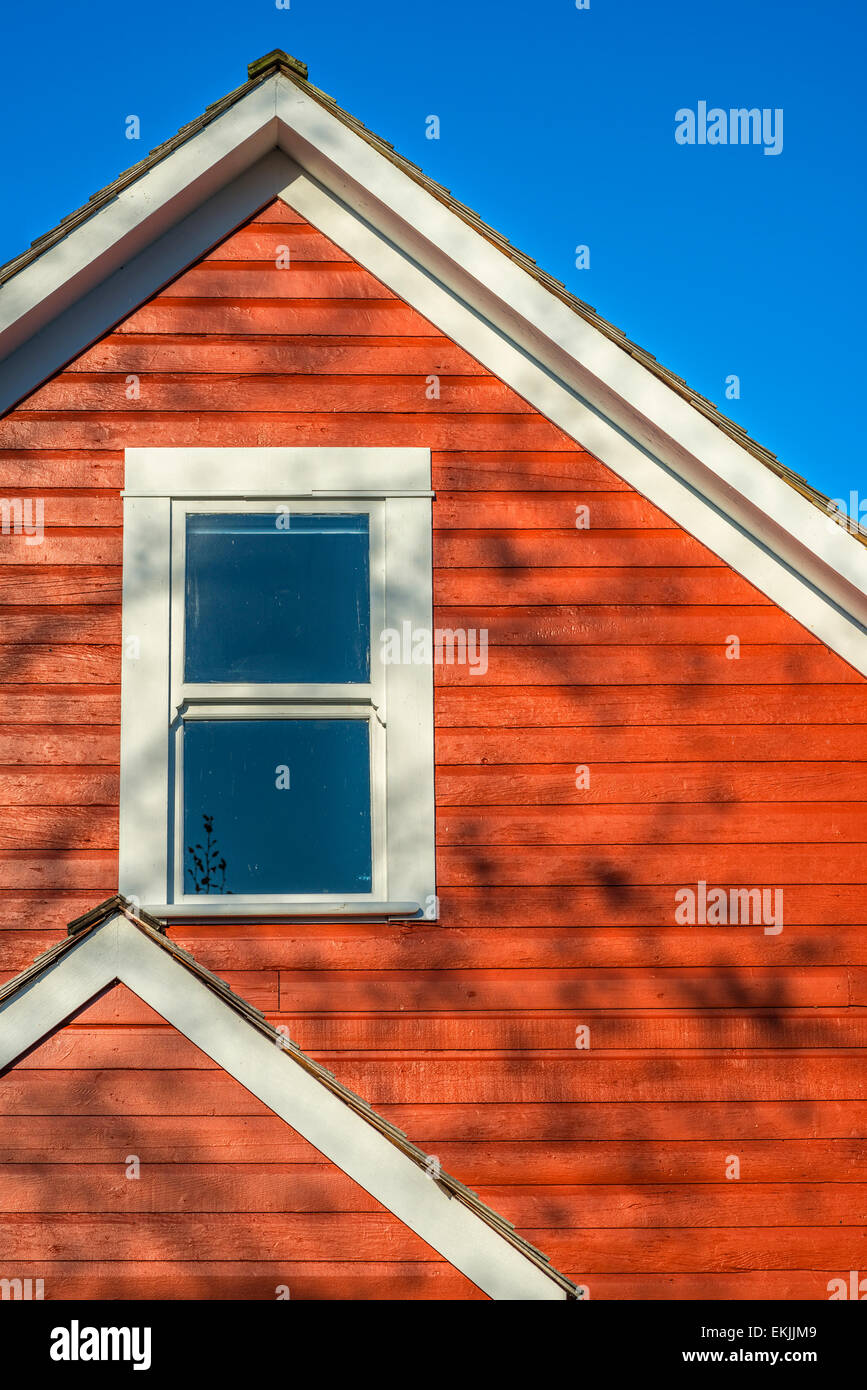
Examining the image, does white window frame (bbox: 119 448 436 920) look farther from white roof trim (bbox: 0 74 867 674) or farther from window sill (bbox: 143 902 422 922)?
white roof trim (bbox: 0 74 867 674)

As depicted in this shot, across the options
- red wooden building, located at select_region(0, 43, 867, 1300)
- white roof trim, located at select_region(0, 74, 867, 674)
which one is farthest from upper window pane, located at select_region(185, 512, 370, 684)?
white roof trim, located at select_region(0, 74, 867, 674)

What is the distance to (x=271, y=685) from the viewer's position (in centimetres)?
551

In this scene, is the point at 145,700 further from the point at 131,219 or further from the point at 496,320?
the point at 496,320

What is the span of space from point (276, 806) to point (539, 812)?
3.66 ft

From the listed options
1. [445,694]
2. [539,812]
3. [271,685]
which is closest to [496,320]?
[445,694]

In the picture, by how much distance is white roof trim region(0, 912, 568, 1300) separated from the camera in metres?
3.61

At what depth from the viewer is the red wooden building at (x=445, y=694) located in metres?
5.22

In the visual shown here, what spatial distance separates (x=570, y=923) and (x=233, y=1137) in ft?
6.84

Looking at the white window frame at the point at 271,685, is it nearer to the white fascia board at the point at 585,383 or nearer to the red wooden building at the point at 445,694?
the red wooden building at the point at 445,694

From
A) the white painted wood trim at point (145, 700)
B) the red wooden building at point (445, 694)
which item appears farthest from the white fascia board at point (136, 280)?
the white painted wood trim at point (145, 700)

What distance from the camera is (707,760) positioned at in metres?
5.55

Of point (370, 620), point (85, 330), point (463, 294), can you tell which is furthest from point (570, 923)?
point (85, 330)

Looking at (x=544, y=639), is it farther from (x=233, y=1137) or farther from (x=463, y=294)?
(x=233, y=1137)

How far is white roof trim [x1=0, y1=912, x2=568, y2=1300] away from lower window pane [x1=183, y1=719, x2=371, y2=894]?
5.29 ft
